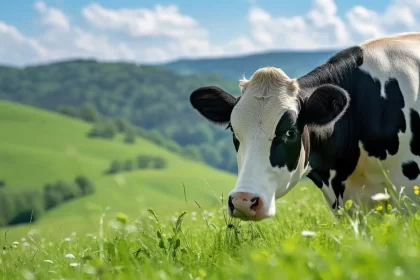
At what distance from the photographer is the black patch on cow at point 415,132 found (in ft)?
23.1

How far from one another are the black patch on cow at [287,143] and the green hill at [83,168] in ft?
398

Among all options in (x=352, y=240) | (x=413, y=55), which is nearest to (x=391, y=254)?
(x=352, y=240)

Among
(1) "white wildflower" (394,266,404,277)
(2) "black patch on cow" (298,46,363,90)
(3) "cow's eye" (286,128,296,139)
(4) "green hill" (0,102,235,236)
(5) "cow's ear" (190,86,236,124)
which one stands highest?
(2) "black patch on cow" (298,46,363,90)

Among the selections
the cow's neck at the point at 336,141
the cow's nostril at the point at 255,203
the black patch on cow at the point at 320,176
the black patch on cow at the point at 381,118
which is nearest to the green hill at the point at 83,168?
the black patch on cow at the point at 320,176

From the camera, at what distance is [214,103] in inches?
284

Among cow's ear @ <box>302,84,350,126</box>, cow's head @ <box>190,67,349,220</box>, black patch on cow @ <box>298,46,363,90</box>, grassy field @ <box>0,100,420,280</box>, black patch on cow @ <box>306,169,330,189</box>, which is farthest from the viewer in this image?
black patch on cow @ <box>306,169,330,189</box>

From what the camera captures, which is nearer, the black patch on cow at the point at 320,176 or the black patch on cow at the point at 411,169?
the black patch on cow at the point at 411,169

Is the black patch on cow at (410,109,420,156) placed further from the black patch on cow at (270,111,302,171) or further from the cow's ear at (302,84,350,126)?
the black patch on cow at (270,111,302,171)

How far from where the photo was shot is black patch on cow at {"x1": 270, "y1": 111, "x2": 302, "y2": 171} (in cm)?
616

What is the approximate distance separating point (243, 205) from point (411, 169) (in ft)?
8.29

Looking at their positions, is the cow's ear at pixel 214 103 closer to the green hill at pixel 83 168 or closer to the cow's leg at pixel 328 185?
the cow's leg at pixel 328 185

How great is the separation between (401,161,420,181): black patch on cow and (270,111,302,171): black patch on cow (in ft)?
4.50

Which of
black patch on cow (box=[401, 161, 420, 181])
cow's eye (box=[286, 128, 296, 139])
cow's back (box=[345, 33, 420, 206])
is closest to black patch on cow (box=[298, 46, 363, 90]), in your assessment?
cow's back (box=[345, 33, 420, 206])

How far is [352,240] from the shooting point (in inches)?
151
